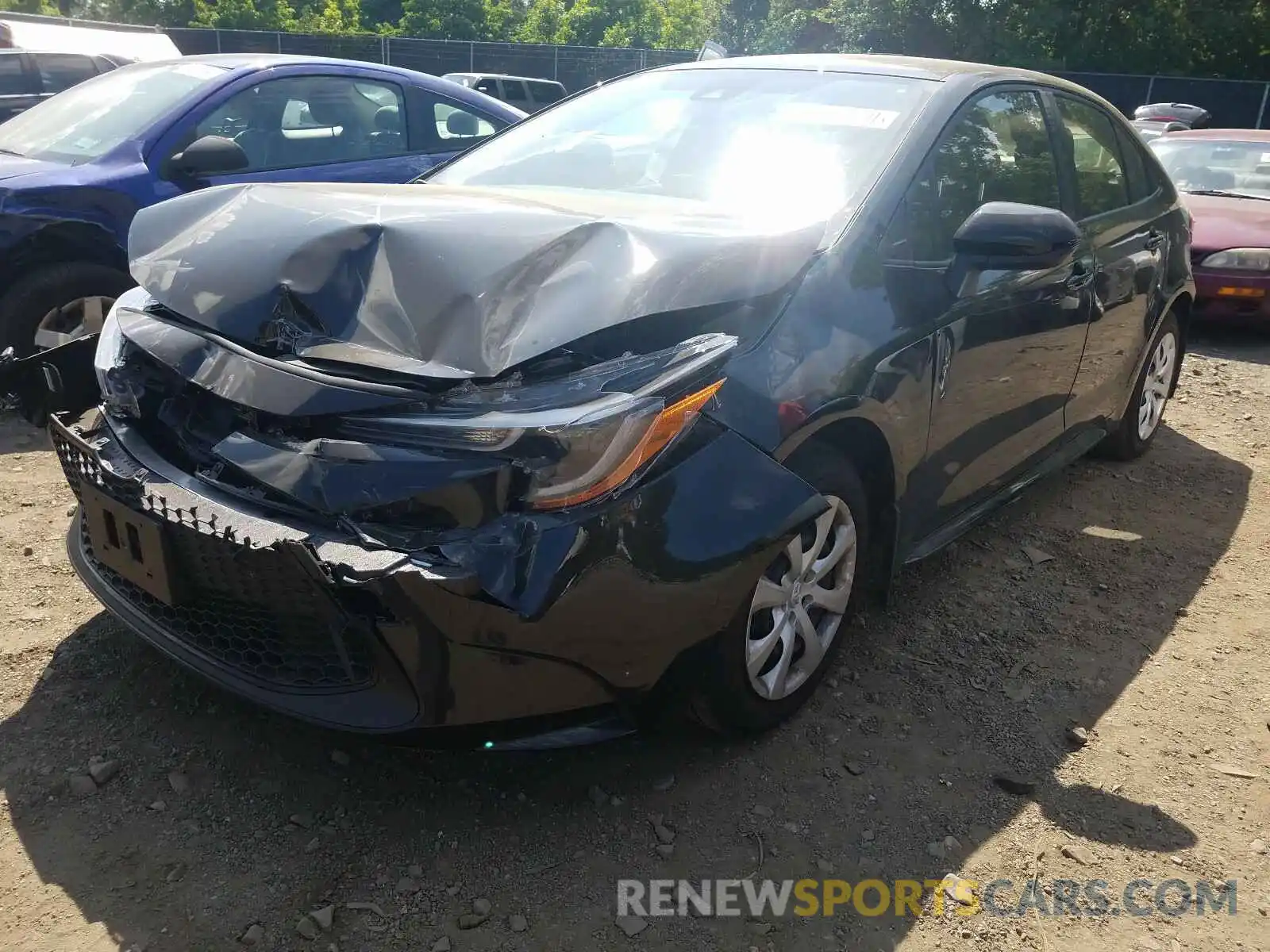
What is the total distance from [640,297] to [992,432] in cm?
158

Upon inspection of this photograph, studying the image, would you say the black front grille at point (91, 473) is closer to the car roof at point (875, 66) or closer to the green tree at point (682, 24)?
the car roof at point (875, 66)

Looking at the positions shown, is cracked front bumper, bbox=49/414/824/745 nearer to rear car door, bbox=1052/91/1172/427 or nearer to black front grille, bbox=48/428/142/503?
black front grille, bbox=48/428/142/503

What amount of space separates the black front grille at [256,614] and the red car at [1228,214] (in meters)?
6.78

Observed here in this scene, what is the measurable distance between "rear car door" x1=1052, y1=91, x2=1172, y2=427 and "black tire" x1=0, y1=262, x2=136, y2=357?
383 centimetres

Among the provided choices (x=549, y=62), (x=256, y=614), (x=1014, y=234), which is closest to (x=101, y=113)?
(x=256, y=614)

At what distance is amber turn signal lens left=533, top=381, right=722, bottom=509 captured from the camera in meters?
1.92

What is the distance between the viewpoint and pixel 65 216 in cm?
425

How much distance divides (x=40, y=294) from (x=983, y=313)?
12.0 ft

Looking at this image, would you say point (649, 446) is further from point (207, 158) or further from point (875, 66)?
point (207, 158)

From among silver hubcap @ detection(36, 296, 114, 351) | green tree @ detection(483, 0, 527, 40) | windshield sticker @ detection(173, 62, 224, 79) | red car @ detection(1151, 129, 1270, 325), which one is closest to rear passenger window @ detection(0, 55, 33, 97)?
windshield sticker @ detection(173, 62, 224, 79)

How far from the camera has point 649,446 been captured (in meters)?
1.99

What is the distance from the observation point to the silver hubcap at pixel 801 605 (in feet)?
7.97

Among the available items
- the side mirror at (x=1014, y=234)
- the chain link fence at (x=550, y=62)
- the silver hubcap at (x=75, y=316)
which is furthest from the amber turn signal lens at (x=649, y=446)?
the chain link fence at (x=550, y=62)

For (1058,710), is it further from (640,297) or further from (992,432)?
(640,297)
